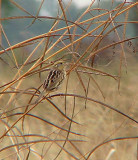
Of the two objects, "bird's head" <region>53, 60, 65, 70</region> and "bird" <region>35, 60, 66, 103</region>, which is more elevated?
"bird's head" <region>53, 60, 65, 70</region>

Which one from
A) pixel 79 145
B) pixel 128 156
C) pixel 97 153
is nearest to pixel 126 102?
pixel 128 156

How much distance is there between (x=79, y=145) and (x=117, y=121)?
41cm

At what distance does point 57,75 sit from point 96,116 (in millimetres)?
1167

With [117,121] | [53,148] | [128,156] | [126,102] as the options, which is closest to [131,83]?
[126,102]

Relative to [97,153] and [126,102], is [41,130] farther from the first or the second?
[126,102]

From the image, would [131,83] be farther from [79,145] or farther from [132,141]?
[79,145]

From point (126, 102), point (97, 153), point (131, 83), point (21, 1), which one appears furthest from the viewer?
point (131, 83)

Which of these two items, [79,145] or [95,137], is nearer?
[79,145]

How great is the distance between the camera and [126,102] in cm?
187

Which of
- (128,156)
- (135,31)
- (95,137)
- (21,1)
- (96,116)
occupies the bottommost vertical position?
(128,156)

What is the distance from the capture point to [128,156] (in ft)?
4.66

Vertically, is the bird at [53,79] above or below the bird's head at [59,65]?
below

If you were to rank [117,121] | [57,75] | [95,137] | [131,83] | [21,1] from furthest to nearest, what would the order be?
1. [131,83]
2. [117,121]
3. [95,137]
4. [21,1]
5. [57,75]

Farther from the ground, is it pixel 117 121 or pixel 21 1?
pixel 21 1
